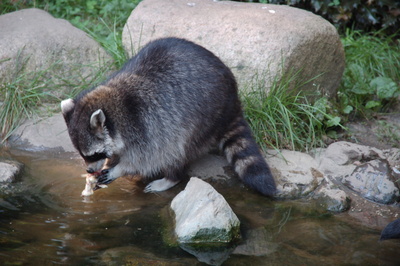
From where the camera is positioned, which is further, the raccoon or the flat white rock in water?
the raccoon

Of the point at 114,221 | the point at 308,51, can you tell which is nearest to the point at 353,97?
the point at 308,51

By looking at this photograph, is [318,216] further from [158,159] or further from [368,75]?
[368,75]

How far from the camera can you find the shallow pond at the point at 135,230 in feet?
10.7

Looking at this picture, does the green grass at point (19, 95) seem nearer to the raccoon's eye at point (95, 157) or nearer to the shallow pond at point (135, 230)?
the shallow pond at point (135, 230)

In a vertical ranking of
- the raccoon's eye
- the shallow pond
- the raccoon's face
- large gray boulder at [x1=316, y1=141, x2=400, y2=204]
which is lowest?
large gray boulder at [x1=316, y1=141, x2=400, y2=204]

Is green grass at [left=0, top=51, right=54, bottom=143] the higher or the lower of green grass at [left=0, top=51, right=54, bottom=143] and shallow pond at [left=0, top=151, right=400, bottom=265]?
the higher

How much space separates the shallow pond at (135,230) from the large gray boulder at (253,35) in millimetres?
1272

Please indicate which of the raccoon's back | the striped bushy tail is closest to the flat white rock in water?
the striped bushy tail

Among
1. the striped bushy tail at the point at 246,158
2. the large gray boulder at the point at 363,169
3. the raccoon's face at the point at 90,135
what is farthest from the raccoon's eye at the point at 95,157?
the large gray boulder at the point at 363,169

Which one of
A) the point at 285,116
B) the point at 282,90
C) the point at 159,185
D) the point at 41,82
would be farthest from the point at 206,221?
the point at 41,82

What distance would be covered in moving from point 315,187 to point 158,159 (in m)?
1.32

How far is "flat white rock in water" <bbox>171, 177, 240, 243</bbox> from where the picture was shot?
347cm

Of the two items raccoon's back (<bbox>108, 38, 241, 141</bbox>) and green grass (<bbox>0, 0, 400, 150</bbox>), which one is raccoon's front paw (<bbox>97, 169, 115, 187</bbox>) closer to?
raccoon's back (<bbox>108, 38, 241, 141</bbox>)

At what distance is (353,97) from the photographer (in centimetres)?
565
